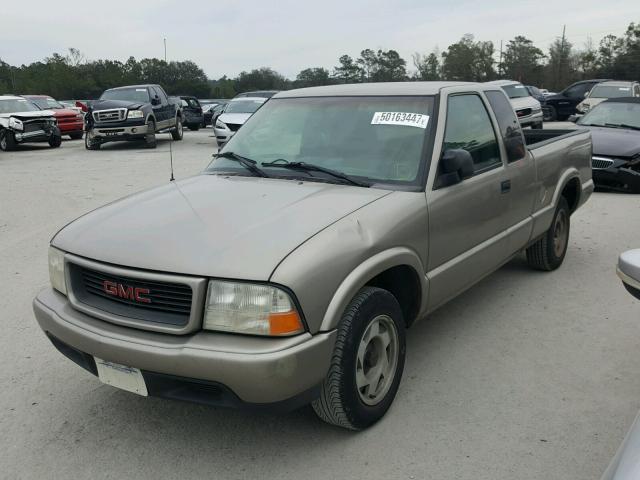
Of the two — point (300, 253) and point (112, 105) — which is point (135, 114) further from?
point (300, 253)

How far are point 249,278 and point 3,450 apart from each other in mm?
1561

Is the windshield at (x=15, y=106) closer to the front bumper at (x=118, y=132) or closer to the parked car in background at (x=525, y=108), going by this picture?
the front bumper at (x=118, y=132)

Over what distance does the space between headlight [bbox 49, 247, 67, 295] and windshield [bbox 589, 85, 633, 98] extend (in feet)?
67.8

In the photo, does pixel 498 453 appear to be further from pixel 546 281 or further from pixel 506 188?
pixel 546 281

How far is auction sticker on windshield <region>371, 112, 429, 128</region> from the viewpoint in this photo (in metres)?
3.70

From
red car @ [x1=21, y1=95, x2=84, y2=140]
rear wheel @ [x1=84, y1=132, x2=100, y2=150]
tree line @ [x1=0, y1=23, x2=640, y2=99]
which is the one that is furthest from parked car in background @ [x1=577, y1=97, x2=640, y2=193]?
tree line @ [x1=0, y1=23, x2=640, y2=99]

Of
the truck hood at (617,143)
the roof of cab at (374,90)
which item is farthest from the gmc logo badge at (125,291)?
the truck hood at (617,143)

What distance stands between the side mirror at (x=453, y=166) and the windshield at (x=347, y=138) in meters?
0.15

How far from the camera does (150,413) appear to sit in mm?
3283

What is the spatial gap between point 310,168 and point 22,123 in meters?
17.2

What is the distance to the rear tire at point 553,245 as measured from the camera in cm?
544

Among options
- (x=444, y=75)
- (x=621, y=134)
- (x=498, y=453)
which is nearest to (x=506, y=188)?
(x=498, y=453)

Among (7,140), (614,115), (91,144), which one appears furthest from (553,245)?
(7,140)

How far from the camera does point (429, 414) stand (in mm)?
3201
